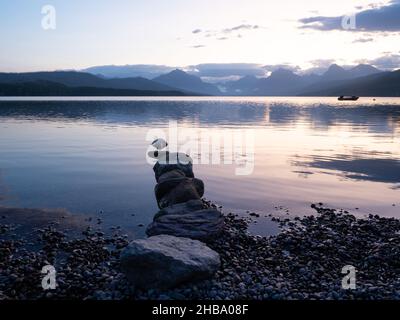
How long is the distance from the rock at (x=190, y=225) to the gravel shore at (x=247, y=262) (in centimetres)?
54

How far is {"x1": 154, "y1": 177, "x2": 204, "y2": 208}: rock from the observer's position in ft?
61.2

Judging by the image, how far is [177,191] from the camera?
18.9 m

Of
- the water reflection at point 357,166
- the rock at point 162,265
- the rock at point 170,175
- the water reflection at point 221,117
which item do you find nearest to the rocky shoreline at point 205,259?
the rock at point 162,265

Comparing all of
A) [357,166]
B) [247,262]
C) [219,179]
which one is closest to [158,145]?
[219,179]

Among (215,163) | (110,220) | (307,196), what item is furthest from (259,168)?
(110,220)

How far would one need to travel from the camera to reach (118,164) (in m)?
31.9

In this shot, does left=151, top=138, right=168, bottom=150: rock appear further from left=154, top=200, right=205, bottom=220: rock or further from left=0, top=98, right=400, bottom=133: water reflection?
left=0, top=98, right=400, bottom=133: water reflection

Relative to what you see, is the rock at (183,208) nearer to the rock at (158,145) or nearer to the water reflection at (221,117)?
the rock at (158,145)

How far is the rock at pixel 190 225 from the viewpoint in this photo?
14.7 m

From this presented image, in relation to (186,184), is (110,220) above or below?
below
